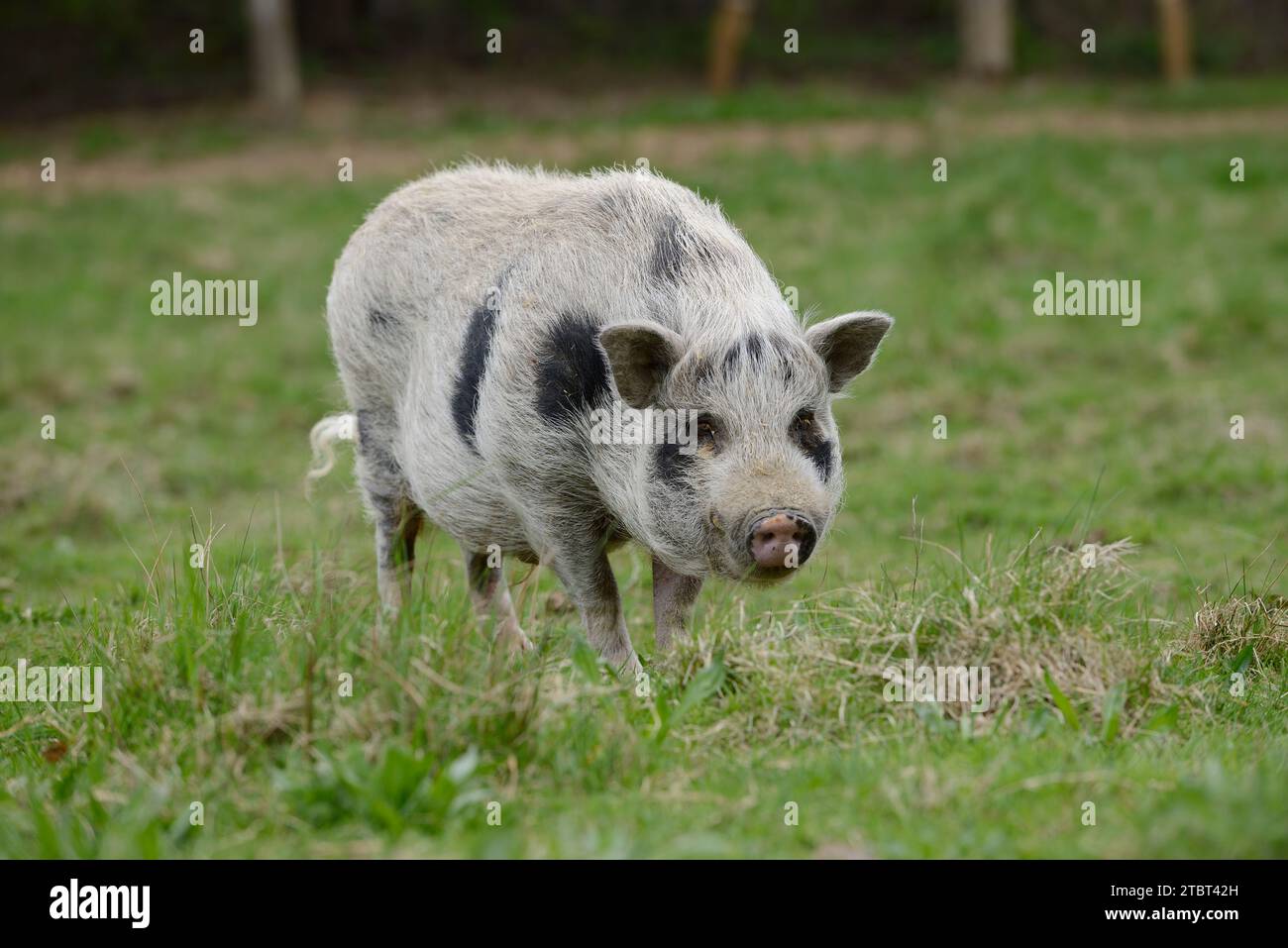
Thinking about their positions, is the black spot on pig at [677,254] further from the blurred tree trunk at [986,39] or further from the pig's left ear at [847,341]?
the blurred tree trunk at [986,39]

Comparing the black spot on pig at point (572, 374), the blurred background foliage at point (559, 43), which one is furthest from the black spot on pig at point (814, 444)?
the blurred background foliage at point (559, 43)

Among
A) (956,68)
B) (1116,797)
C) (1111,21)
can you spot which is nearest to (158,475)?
(1116,797)

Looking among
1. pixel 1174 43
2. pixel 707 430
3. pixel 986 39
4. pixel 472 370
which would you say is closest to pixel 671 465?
pixel 707 430

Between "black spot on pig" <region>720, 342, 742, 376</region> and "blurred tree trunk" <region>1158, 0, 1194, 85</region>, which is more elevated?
"blurred tree trunk" <region>1158, 0, 1194, 85</region>

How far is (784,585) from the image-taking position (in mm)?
6613

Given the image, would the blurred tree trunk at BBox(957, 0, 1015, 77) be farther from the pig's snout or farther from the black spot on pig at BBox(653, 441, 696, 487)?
the pig's snout

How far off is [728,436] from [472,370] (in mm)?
1226

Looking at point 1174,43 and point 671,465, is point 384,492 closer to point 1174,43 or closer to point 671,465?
point 671,465

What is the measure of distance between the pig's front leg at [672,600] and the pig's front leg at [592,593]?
0.68 feet

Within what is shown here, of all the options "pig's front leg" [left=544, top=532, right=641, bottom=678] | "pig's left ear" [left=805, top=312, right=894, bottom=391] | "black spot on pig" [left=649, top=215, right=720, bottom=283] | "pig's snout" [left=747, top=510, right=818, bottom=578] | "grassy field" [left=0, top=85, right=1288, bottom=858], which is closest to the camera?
"grassy field" [left=0, top=85, right=1288, bottom=858]

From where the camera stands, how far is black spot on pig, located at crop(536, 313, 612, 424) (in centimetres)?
598

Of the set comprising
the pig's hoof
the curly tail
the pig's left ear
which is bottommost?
the pig's hoof

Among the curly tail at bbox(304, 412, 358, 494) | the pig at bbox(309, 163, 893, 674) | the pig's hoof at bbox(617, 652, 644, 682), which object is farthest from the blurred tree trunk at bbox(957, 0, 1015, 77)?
the pig's hoof at bbox(617, 652, 644, 682)
